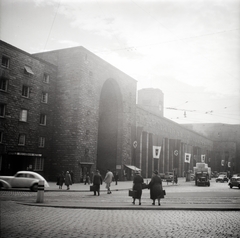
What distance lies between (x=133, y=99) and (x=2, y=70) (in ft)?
78.2

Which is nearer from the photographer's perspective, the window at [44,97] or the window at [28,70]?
the window at [28,70]

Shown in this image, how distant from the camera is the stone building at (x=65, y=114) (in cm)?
3325

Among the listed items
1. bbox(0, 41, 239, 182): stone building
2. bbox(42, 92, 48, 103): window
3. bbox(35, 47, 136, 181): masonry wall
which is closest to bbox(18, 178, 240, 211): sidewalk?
bbox(0, 41, 239, 182): stone building

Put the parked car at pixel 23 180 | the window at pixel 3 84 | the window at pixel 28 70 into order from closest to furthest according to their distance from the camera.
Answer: the parked car at pixel 23 180 < the window at pixel 3 84 < the window at pixel 28 70

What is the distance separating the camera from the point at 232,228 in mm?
8312

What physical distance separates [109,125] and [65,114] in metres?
10.9

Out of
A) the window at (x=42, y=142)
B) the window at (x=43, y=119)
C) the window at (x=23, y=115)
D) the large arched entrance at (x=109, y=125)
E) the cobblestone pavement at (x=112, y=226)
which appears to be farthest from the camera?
the large arched entrance at (x=109, y=125)

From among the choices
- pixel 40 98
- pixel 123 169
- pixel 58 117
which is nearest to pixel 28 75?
pixel 40 98

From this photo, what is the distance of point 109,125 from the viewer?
4881cm

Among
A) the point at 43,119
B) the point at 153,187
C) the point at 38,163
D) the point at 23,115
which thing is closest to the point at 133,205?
the point at 153,187

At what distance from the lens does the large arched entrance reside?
1885 inches

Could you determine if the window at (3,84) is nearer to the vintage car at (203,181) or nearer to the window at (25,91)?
the window at (25,91)

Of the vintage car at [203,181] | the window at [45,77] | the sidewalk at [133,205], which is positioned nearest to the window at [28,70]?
the window at [45,77]

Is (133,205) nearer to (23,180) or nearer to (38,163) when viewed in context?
(23,180)
